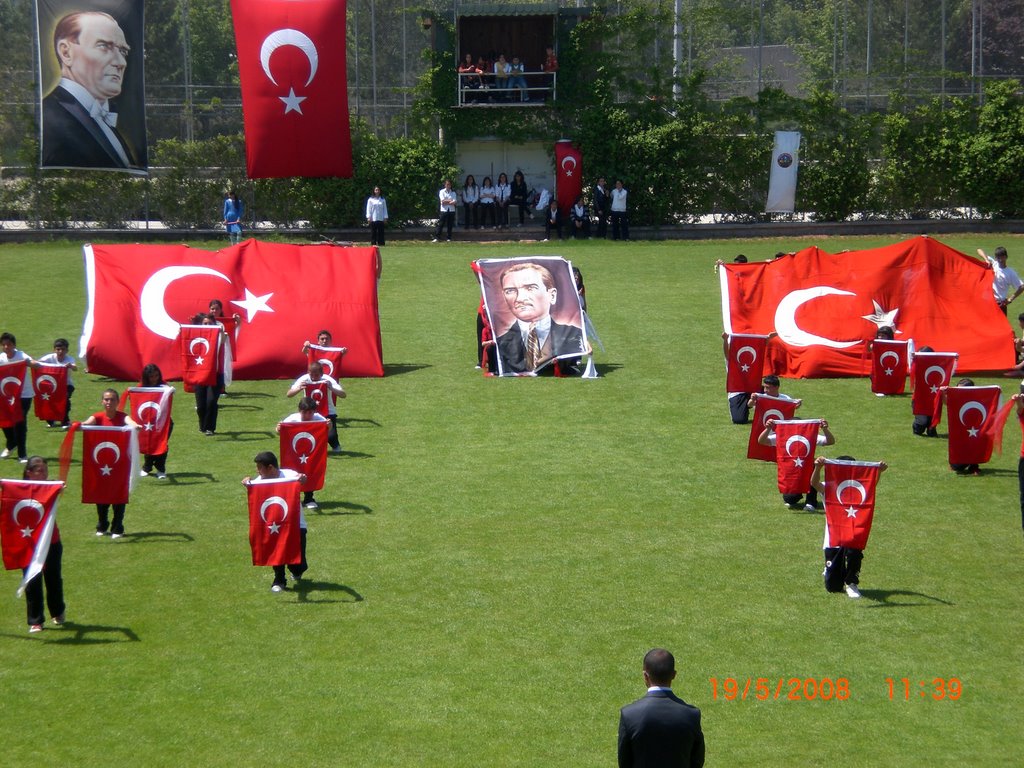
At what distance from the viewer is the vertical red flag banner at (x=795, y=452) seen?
13.3m

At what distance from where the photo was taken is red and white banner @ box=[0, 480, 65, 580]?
34.5 ft

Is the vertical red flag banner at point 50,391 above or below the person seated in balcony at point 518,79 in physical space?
below

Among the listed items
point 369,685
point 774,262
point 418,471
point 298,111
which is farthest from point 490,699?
point 298,111

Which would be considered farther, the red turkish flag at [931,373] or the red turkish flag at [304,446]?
the red turkish flag at [931,373]

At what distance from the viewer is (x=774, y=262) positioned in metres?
21.8

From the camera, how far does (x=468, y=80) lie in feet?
130

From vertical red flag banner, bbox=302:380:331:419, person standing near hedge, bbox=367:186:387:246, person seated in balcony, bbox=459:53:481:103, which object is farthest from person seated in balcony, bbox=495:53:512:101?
vertical red flag banner, bbox=302:380:331:419

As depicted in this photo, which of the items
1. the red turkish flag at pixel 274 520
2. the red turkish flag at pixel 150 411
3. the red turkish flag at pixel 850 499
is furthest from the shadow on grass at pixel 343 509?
the red turkish flag at pixel 850 499

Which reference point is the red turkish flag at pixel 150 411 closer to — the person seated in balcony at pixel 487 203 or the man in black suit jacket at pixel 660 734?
the man in black suit jacket at pixel 660 734

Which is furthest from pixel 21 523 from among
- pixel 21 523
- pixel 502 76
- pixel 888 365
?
pixel 502 76

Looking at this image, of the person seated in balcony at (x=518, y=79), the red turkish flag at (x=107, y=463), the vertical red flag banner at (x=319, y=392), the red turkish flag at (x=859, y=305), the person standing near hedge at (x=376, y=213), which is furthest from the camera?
the person seated in balcony at (x=518, y=79)

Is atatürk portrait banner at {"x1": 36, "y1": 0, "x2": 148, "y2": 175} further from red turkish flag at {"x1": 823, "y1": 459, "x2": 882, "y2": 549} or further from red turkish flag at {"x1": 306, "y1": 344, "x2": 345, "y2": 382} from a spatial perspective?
red turkish flag at {"x1": 823, "y1": 459, "x2": 882, "y2": 549}

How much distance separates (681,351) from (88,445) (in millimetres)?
13227
